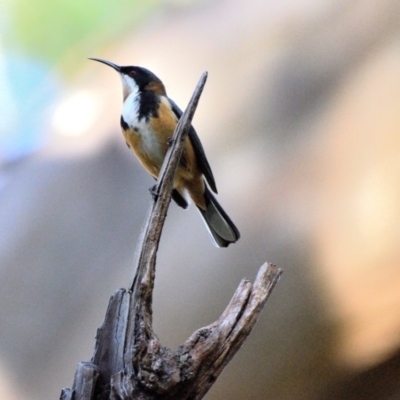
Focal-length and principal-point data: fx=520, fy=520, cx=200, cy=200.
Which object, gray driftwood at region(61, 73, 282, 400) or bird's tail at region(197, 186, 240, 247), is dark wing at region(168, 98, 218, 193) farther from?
gray driftwood at region(61, 73, 282, 400)

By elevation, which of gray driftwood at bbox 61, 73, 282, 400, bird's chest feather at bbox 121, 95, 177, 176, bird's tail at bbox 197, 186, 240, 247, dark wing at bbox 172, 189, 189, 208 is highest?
bird's chest feather at bbox 121, 95, 177, 176

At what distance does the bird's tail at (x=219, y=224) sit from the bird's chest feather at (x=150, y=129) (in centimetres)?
22

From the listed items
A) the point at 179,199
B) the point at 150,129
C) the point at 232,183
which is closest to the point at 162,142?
the point at 150,129

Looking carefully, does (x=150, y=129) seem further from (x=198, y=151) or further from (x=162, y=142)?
(x=198, y=151)

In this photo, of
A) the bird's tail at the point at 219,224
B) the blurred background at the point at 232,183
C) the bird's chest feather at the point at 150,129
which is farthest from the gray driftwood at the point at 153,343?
the blurred background at the point at 232,183

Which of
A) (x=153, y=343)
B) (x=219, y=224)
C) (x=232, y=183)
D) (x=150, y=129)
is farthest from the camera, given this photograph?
(x=232, y=183)

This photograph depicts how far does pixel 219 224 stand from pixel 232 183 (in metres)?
0.50

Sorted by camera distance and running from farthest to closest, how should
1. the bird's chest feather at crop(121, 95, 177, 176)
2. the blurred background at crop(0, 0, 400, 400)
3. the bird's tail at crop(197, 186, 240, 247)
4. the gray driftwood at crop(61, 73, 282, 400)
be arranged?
1. the blurred background at crop(0, 0, 400, 400)
2. the bird's tail at crop(197, 186, 240, 247)
3. the bird's chest feather at crop(121, 95, 177, 176)
4. the gray driftwood at crop(61, 73, 282, 400)

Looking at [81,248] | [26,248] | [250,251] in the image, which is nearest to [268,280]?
[250,251]

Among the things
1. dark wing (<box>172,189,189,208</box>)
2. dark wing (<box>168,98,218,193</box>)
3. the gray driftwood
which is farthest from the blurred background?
the gray driftwood

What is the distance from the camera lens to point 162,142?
4.93ft

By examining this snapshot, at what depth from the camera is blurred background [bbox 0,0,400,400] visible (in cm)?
200

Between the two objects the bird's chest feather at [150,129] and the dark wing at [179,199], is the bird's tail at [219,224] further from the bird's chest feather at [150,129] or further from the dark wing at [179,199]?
the bird's chest feather at [150,129]

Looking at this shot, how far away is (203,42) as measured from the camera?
7.00ft
